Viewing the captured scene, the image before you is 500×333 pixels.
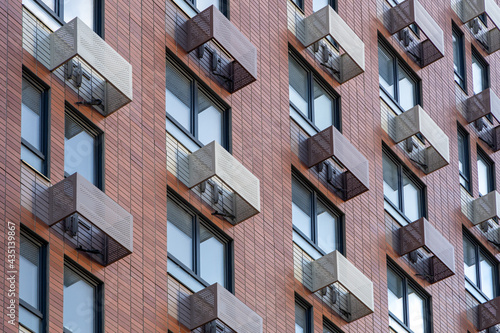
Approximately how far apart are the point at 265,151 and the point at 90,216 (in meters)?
8.17

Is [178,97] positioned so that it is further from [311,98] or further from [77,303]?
[77,303]

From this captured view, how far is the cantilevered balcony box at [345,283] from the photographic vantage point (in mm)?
34750

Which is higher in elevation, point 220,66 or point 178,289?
point 220,66

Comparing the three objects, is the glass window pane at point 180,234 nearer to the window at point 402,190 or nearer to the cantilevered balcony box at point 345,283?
the cantilevered balcony box at point 345,283

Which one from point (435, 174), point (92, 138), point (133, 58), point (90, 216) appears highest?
point (435, 174)

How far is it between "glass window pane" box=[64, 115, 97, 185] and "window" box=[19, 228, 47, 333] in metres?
2.14

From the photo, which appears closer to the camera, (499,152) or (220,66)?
(220,66)

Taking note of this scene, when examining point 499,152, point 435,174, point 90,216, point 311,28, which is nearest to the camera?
point 90,216

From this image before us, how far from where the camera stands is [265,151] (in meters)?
35.1

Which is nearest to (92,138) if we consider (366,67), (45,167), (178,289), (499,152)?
(45,167)

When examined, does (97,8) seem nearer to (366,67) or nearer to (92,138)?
(92,138)

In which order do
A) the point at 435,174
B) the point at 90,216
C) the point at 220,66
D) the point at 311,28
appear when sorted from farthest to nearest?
the point at 435,174 < the point at 311,28 < the point at 220,66 < the point at 90,216

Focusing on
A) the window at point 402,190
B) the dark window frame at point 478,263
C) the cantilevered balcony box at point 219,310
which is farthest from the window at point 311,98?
the cantilevered balcony box at point 219,310

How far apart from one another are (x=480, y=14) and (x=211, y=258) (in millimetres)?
18730
